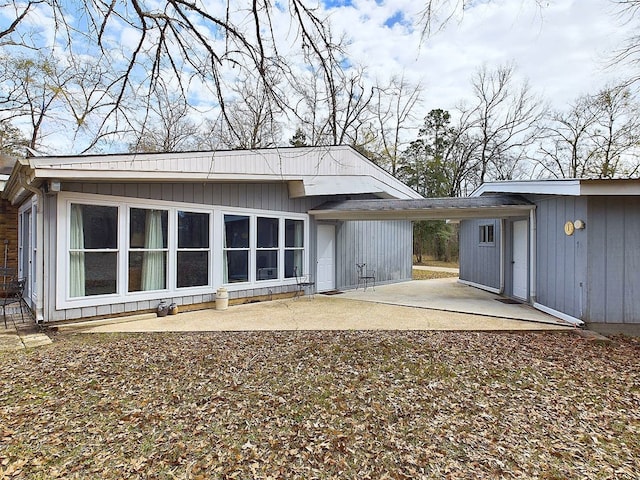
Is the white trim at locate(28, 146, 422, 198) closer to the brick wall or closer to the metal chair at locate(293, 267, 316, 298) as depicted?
the metal chair at locate(293, 267, 316, 298)

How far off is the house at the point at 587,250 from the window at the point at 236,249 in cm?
567

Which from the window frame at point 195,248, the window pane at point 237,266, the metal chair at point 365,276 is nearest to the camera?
the window frame at point 195,248

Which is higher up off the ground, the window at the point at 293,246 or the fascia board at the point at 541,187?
the fascia board at the point at 541,187

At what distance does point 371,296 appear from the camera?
9.55 m

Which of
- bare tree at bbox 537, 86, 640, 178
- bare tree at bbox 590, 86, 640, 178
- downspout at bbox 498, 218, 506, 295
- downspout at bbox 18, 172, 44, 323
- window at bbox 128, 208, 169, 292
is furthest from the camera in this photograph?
bare tree at bbox 537, 86, 640, 178

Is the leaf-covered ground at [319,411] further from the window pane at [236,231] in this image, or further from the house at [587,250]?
the window pane at [236,231]

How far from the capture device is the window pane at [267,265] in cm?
839

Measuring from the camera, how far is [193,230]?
716 centimetres

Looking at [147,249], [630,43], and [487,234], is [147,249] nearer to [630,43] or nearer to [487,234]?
[487,234]

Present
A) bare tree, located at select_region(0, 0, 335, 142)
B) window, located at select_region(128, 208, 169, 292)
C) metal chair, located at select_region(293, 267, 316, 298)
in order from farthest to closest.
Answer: metal chair, located at select_region(293, 267, 316, 298)
window, located at select_region(128, 208, 169, 292)
bare tree, located at select_region(0, 0, 335, 142)

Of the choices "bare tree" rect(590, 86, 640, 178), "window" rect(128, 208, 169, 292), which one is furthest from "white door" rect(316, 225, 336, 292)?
"bare tree" rect(590, 86, 640, 178)

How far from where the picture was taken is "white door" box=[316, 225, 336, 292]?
32.6 feet

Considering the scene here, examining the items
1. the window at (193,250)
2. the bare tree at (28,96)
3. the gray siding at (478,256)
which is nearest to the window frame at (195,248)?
the window at (193,250)

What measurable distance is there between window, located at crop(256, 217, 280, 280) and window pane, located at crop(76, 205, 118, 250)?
9.93 feet
